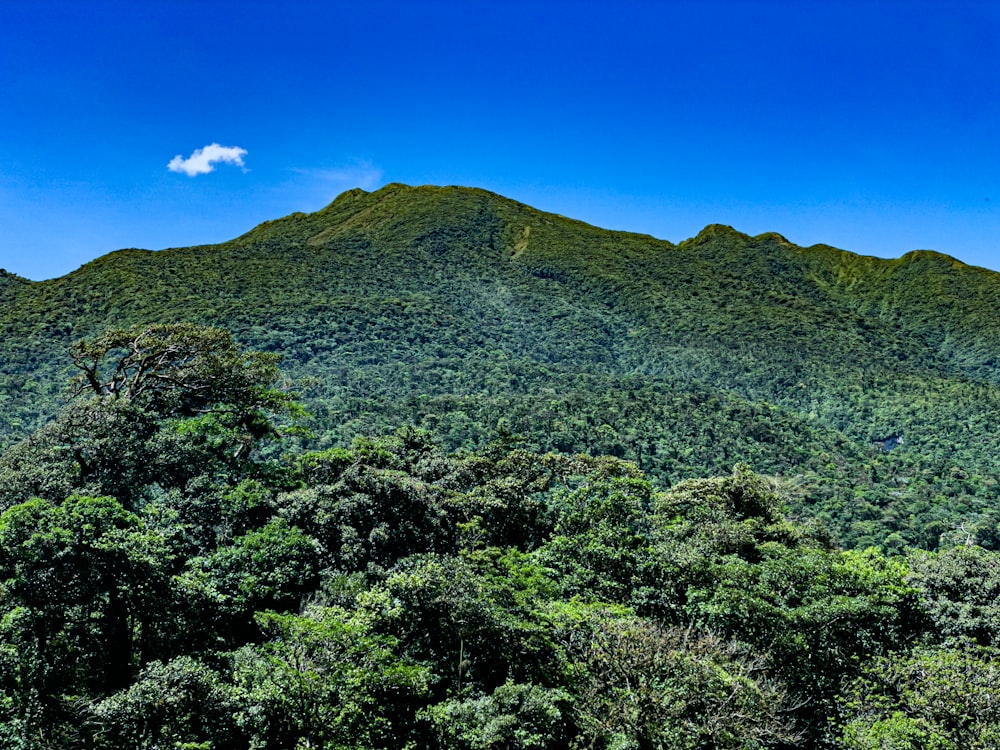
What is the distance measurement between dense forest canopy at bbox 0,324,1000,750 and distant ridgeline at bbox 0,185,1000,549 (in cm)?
1022

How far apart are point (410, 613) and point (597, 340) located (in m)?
91.8

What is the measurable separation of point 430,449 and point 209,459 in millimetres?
10035

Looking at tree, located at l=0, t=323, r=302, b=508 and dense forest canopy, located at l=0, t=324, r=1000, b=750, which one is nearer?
dense forest canopy, located at l=0, t=324, r=1000, b=750

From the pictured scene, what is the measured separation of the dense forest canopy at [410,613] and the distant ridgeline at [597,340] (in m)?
10.2

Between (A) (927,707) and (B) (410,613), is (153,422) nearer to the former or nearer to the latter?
(B) (410,613)

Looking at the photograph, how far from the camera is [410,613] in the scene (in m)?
15.2

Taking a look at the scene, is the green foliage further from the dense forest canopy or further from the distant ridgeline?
the distant ridgeline

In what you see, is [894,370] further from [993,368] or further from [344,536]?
[344,536]

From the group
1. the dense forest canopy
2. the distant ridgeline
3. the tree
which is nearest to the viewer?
the dense forest canopy

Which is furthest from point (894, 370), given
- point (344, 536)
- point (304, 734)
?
point (304, 734)

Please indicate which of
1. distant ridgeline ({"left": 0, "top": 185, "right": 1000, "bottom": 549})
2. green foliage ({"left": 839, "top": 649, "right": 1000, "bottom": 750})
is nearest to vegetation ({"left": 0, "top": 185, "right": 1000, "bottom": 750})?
green foliage ({"left": 839, "top": 649, "right": 1000, "bottom": 750})

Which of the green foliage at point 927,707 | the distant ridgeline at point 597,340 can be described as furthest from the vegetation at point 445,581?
the distant ridgeline at point 597,340

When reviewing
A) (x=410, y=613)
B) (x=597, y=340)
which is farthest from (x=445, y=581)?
(x=597, y=340)

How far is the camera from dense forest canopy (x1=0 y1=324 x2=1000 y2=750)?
40.2 ft
